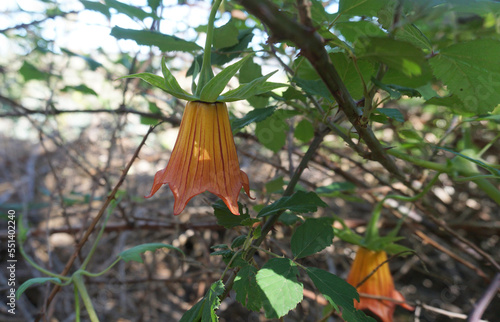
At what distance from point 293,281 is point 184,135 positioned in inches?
13.4

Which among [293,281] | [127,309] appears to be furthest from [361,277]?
[127,309]

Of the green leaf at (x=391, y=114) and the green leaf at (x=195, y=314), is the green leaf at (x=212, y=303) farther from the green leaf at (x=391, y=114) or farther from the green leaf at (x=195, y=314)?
the green leaf at (x=391, y=114)

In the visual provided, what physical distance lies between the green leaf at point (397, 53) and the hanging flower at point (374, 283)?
0.72 metres

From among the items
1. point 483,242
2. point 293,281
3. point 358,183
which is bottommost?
point 483,242

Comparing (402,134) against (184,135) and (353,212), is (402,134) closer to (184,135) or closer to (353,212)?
(184,135)

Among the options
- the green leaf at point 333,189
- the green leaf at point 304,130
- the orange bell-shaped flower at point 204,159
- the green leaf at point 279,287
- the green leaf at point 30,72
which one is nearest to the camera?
the green leaf at point 279,287

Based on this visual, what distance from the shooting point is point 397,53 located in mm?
450

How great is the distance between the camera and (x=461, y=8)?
0.48m

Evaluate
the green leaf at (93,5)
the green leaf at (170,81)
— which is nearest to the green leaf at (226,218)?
the green leaf at (170,81)

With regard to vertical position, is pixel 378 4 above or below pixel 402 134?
above

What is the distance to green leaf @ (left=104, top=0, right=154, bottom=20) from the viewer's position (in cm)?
91

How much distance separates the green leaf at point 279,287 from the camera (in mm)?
559

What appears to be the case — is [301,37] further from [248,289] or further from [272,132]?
[272,132]

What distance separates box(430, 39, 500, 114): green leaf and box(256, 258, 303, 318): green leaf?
0.44 m
